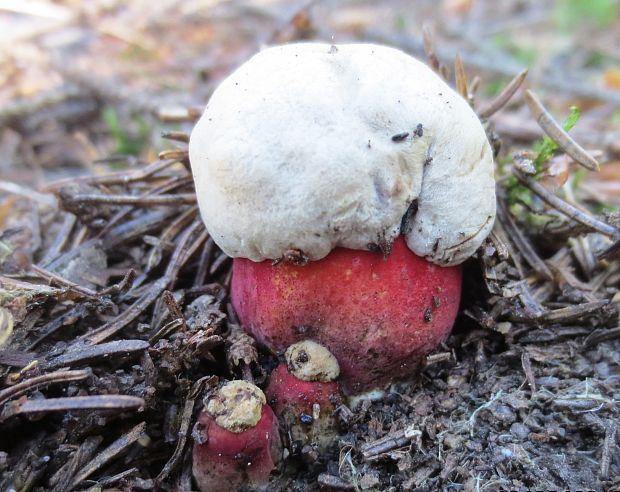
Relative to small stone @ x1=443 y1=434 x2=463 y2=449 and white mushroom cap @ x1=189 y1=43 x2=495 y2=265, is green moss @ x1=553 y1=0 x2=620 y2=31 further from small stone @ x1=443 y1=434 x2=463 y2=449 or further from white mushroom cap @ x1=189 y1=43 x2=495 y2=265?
small stone @ x1=443 y1=434 x2=463 y2=449

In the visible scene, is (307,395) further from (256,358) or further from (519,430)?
(519,430)

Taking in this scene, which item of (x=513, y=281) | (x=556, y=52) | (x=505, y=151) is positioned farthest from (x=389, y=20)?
(x=513, y=281)

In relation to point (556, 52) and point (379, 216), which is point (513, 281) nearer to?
point (379, 216)

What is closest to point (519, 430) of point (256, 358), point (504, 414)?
point (504, 414)

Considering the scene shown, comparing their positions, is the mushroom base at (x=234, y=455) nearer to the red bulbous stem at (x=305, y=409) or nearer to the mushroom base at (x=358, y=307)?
the red bulbous stem at (x=305, y=409)

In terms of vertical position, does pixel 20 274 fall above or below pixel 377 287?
below

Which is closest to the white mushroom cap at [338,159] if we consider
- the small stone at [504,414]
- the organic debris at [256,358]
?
the organic debris at [256,358]
